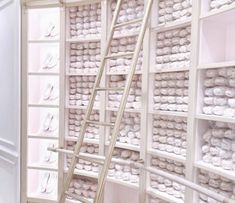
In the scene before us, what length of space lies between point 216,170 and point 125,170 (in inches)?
33.5

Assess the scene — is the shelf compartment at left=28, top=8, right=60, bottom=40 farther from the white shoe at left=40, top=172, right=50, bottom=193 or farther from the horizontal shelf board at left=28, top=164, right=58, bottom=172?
the white shoe at left=40, top=172, right=50, bottom=193

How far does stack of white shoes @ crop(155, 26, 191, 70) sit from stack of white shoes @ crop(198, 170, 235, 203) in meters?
0.63

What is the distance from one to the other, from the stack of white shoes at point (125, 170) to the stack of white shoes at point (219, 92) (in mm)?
743

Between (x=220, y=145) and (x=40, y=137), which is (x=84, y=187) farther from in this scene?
(x=220, y=145)

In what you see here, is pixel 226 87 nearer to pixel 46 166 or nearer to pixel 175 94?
pixel 175 94

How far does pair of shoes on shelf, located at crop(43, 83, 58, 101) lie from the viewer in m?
2.84

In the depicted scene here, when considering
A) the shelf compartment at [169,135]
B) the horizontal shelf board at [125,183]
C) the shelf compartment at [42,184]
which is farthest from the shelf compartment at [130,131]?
the shelf compartment at [42,184]

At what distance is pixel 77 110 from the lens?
262 cm

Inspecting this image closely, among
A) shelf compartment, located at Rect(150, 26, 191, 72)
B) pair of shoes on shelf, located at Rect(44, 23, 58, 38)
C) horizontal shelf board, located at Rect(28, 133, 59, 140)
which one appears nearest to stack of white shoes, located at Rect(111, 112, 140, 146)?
shelf compartment, located at Rect(150, 26, 191, 72)

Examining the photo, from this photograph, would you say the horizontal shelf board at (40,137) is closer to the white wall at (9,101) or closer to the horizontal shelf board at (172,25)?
the white wall at (9,101)

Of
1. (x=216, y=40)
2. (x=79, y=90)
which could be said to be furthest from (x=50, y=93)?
(x=216, y=40)

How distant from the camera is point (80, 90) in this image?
8.53 ft

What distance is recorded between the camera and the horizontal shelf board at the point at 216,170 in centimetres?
152

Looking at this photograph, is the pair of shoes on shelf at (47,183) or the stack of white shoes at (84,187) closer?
the stack of white shoes at (84,187)
